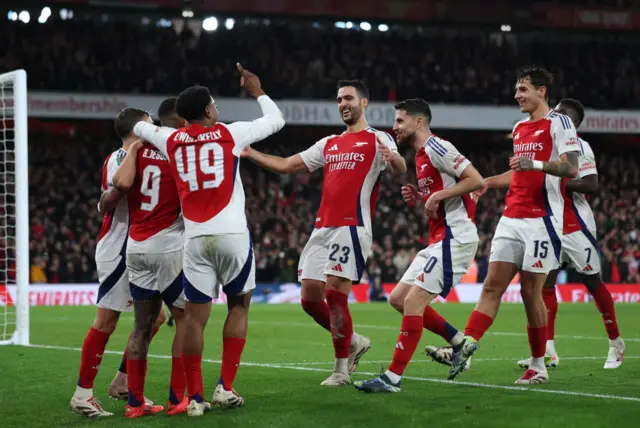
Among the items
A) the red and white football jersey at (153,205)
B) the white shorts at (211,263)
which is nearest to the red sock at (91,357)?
the red and white football jersey at (153,205)

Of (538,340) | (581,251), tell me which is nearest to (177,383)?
(538,340)

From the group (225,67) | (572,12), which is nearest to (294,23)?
(225,67)

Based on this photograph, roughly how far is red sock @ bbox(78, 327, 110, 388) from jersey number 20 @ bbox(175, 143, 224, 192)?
1.33m

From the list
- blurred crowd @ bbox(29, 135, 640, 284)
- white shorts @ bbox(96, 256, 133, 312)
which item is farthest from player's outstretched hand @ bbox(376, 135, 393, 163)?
blurred crowd @ bbox(29, 135, 640, 284)

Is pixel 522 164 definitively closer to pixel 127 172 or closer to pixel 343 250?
pixel 343 250

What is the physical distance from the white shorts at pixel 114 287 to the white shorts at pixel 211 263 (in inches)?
29.6

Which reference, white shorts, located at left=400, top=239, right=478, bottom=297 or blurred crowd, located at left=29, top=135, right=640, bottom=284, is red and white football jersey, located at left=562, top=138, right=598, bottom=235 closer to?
white shorts, located at left=400, top=239, right=478, bottom=297

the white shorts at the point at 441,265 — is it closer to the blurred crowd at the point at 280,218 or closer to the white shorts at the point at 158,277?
the white shorts at the point at 158,277

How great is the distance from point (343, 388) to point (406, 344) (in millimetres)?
679

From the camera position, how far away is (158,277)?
6.92 metres

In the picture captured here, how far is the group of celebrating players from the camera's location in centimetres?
670

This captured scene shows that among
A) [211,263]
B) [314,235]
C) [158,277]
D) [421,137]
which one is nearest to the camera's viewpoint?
[211,263]

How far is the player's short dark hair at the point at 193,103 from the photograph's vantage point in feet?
22.1

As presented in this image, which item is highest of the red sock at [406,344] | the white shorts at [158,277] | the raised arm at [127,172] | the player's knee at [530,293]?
the raised arm at [127,172]
